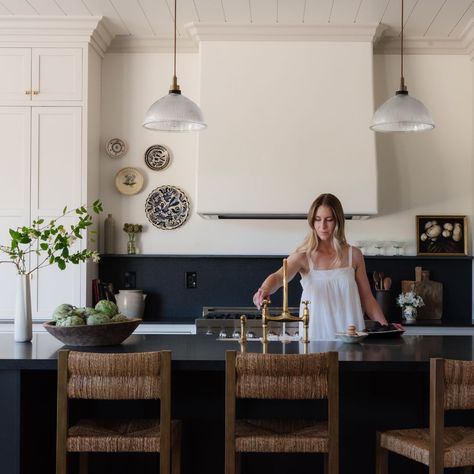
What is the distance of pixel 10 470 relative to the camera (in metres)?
2.61

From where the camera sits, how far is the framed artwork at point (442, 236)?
5.20 meters

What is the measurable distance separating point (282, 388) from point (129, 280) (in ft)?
9.89

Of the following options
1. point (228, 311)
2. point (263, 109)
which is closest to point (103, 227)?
point (228, 311)

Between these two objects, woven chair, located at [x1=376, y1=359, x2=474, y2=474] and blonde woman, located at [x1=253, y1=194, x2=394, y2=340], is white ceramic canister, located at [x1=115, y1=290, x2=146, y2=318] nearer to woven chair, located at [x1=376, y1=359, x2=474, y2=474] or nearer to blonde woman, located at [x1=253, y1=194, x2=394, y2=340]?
blonde woman, located at [x1=253, y1=194, x2=394, y2=340]

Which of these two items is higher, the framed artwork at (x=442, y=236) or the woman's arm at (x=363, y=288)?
the framed artwork at (x=442, y=236)

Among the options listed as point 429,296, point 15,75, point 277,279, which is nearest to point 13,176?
point 15,75

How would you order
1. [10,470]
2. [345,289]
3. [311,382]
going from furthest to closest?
[345,289] → [10,470] → [311,382]

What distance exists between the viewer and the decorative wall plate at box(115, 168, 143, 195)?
527 centimetres

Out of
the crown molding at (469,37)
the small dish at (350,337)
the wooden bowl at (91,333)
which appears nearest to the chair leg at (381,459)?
the small dish at (350,337)

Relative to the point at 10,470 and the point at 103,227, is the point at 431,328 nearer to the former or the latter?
the point at 103,227

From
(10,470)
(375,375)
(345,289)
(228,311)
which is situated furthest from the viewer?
(228,311)

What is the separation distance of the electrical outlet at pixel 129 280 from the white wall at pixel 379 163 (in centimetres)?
19

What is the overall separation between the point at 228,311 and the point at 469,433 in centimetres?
264

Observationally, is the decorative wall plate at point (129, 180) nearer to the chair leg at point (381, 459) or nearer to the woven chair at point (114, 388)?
the woven chair at point (114, 388)
